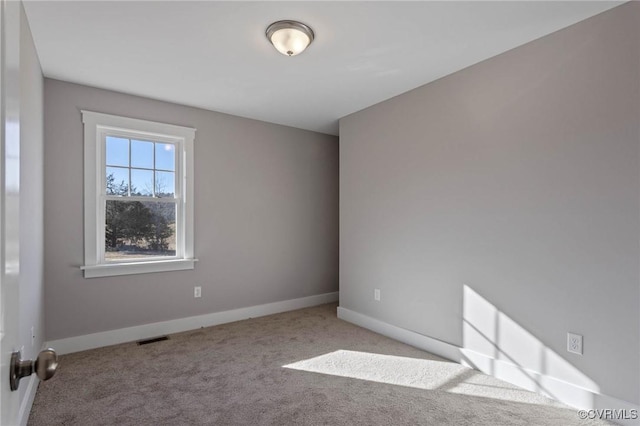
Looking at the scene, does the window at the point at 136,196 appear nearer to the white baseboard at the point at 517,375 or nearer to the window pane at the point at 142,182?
the window pane at the point at 142,182

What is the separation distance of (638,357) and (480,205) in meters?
1.36

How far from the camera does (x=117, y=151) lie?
11.8 feet

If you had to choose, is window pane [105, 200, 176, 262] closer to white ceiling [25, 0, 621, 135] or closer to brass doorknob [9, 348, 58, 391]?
white ceiling [25, 0, 621, 135]

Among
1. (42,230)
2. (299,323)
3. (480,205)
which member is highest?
(480,205)

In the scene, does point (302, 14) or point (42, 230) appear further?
point (42, 230)

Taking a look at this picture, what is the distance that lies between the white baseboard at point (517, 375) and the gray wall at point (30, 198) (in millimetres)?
3013

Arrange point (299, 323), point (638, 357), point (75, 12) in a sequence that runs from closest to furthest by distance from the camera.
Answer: point (638, 357)
point (75, 12)
point (299, 323)

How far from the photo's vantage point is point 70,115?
3.27m

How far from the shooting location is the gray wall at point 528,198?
2.13 metres

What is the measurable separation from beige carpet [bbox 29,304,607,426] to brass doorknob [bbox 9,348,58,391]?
1718 millimetres

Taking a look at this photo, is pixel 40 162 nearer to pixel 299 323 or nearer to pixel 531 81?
pixel 299 323

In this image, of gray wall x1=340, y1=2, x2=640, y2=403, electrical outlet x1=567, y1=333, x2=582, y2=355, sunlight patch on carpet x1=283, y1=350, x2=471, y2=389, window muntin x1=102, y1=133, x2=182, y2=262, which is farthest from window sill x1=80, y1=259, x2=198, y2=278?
electrical outlet x1=567, y1=333, x2=582, y2=355

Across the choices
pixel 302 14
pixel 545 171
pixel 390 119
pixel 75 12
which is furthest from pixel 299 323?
pixel 75 12

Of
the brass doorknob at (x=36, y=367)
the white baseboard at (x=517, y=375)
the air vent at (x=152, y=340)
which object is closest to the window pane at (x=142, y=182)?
the air vent at (x=152, y=340)
